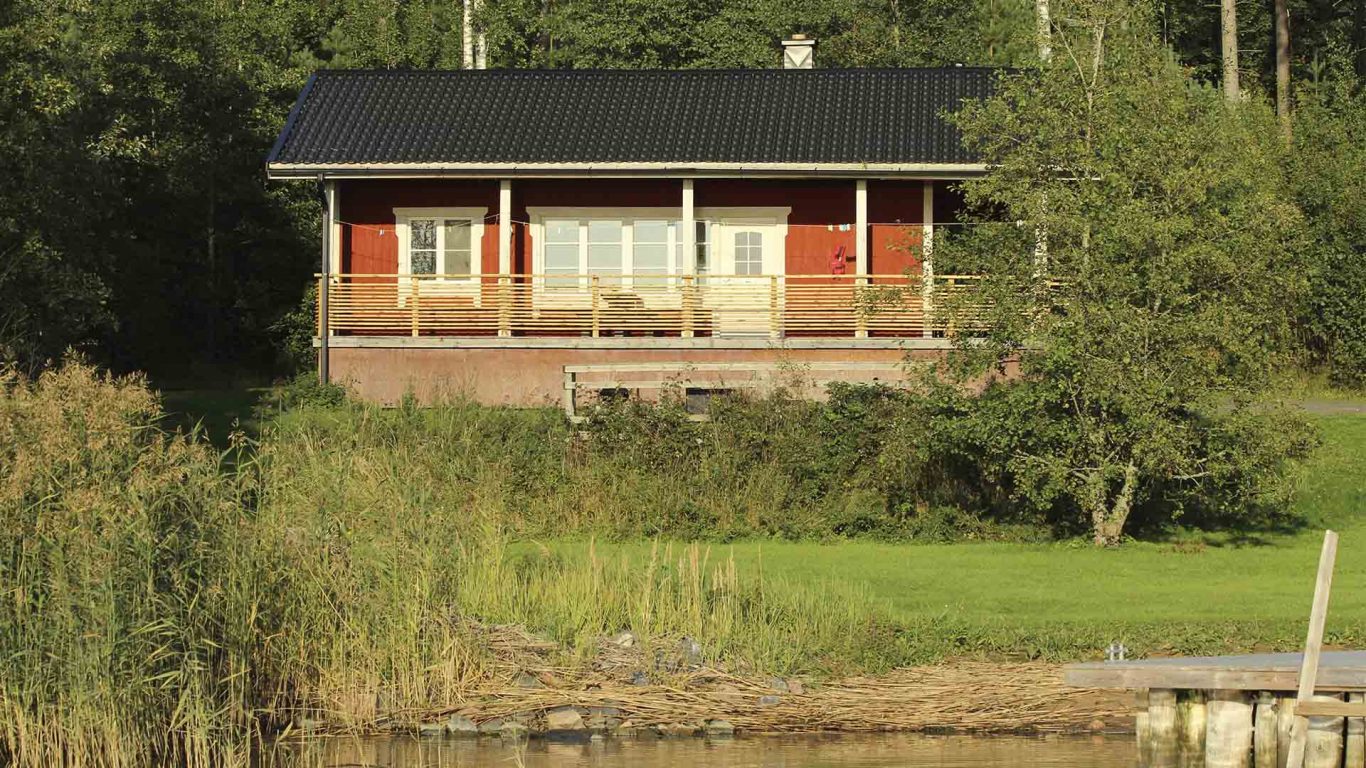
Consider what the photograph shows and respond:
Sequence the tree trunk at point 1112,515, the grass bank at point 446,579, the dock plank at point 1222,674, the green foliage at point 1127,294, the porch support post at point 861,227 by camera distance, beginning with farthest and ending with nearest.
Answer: the porch support post at point 861,227 < the tree trunk at point 1112,515 < the green foliage at point 1127,294 < the grass bank at point 446,579 < the dock plank at point 1222,674

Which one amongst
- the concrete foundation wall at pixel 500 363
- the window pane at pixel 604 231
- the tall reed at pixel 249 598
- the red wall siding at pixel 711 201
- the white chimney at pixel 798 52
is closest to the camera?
the tall reed at pixel 249 598

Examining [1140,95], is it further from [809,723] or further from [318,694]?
[318,694]

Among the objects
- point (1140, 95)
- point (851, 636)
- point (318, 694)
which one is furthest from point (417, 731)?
point (1140, 95)

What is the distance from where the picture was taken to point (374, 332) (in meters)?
31.3

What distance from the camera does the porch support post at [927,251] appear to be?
2381 centimetres

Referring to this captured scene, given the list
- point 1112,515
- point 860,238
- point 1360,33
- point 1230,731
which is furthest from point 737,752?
point 1360,33

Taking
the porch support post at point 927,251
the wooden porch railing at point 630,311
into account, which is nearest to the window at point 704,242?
the wooden porch railing at point 630,311

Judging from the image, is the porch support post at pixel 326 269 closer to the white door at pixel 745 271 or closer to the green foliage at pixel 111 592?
the white door at pixel 745 271

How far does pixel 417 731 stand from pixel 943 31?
34.6 m

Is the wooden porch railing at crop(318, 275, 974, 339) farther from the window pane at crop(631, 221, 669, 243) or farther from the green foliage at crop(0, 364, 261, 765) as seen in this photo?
the green foliage at crop(0, 364, 261, 765)

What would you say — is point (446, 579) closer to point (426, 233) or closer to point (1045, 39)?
point (1045, 39)

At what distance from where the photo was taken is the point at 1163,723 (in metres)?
11.9

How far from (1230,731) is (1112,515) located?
10.4 metres

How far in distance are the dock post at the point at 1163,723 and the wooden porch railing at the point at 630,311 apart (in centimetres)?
1837
